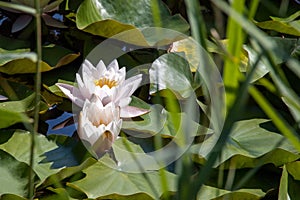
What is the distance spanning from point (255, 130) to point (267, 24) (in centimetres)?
31

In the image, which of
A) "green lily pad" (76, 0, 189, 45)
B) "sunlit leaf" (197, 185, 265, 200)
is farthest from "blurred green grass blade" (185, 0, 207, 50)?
"green lily pad" (76, 0, 189, 45)

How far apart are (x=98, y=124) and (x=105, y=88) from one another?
7cm

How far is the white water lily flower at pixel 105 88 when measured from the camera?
1061 millimetres

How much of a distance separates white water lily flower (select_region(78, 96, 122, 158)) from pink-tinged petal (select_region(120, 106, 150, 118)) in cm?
6

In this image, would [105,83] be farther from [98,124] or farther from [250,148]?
[250,148]

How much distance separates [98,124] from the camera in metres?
1.02

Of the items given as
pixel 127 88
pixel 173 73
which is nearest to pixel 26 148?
pixel 127 88

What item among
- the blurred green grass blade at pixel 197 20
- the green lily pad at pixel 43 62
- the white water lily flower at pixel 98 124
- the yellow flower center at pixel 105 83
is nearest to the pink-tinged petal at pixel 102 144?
the white water lily flower at pixel 98 124

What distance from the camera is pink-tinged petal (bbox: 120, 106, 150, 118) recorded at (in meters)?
1.10

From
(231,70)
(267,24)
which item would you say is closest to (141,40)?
(267,24)

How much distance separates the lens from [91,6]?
1.32 metres

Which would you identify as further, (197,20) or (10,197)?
(10,197)

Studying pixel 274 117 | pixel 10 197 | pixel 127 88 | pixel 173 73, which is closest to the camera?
pixel 274 117

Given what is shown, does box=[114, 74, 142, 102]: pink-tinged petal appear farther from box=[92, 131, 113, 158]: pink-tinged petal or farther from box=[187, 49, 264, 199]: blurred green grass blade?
box=[187, 49, 264, 199]: blurred green grass blade
